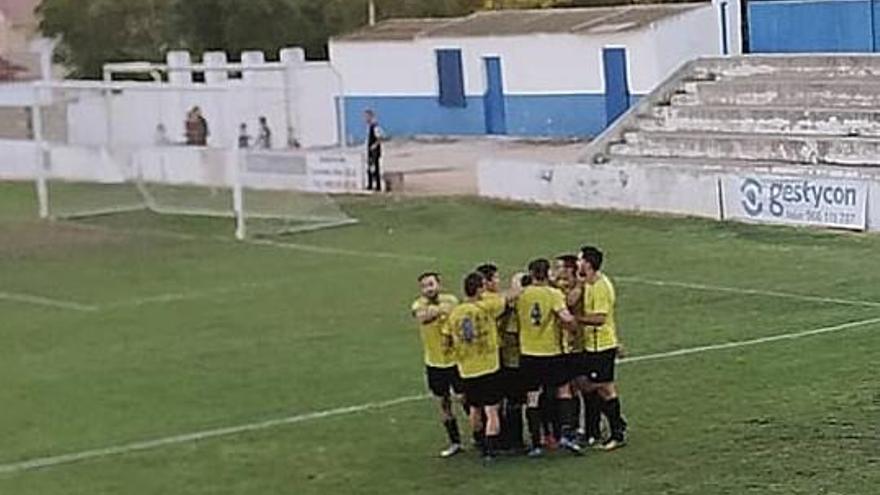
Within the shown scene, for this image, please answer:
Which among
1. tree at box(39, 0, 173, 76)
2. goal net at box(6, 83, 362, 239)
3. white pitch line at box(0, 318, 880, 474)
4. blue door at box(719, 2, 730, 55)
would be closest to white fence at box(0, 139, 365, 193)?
goal net at box(6, 83, 362, 239)

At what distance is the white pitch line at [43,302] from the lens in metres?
27.1

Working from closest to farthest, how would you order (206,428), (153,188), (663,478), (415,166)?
1. (663,478)
2. (206,428)
3. (153,188)
4. (415,166)

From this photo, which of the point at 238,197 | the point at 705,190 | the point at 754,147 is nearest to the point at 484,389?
the point at 705,190

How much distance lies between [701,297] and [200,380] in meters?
7.02

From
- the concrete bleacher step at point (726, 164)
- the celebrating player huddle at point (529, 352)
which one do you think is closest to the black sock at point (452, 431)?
the celebrating player huddle at point (529, 352)

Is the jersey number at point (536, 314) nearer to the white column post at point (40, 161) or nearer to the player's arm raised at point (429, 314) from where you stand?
the player's arm raised at point (429, 314)

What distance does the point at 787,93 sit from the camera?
4012 cm

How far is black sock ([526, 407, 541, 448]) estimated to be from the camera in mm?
15508

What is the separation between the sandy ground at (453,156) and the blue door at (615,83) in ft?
3.66

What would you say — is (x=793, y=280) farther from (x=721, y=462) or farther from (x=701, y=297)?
(x=721, y=462)

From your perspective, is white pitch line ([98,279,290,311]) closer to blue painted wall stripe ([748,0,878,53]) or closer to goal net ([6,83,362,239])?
goal net ([6,83,362,239])

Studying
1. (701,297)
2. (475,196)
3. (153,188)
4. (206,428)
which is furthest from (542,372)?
(153,188)

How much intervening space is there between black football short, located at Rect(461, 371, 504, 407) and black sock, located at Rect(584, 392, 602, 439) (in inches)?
27.6

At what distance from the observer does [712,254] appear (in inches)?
1152
